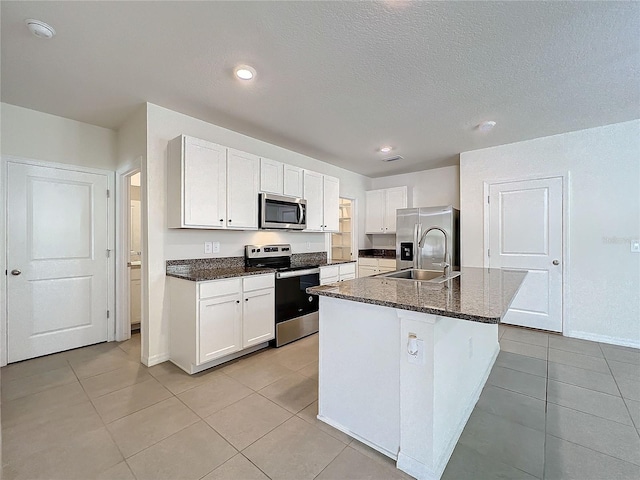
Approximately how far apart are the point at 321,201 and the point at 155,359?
2.71 meters

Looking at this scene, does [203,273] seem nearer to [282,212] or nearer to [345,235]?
[282,212]

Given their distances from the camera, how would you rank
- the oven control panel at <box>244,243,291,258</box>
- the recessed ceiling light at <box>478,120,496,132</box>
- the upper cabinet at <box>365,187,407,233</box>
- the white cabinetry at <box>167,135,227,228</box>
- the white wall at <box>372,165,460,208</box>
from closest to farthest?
the white cabinetry at <box>167,135,227,228</box>, the recessed ceiling light at <box>478,120,496,132</box>, the oven control panel at <box>244,243,291,258</box>, the white wall at <box>372,165,460,208</box>, the upper cabinet at <box>365,187,407,233</box>

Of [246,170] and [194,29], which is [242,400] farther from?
[194,29]

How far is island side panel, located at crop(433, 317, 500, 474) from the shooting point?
144cm

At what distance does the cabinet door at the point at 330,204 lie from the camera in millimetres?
4242

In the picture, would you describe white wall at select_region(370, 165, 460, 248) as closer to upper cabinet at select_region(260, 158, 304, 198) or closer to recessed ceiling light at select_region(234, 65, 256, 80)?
upper cabinet at select_region(260, 158, 304, 198)

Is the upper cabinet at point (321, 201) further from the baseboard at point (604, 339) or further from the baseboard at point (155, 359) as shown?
the baseboard at point (604, 339)

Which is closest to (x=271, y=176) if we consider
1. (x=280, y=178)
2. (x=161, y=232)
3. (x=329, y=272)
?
(x=280, y=178)

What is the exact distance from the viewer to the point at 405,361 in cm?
148

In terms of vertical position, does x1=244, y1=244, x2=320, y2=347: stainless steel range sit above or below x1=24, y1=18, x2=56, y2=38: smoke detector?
below

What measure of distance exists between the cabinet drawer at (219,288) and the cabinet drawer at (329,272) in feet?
4.02

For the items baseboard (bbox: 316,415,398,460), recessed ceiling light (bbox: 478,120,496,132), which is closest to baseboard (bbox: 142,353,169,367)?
baseboard (bbox: 316,415,398,460)

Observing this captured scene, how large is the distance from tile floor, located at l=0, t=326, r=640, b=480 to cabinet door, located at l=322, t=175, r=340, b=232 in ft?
6.75

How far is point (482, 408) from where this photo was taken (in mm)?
2047
